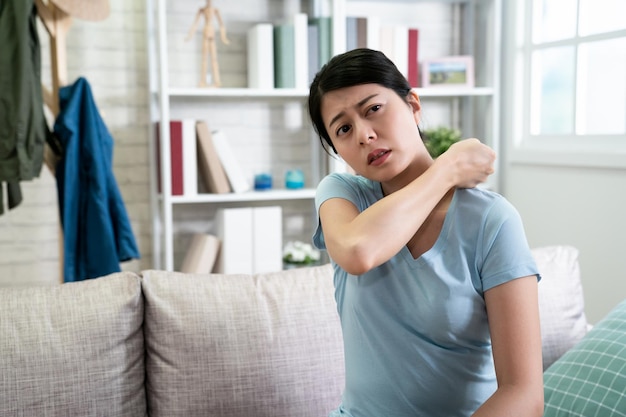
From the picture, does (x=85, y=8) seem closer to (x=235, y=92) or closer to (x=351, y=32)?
(x=235, y=92)

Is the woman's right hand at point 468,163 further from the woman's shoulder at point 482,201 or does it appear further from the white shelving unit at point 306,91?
the white shelving unit at point 306,91

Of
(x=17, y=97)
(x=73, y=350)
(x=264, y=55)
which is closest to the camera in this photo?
(x=73, y=350)

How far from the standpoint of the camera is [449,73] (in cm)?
363

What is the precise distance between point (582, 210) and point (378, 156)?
2.08m

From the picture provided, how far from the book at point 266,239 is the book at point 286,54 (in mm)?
593

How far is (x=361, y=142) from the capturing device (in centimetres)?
126

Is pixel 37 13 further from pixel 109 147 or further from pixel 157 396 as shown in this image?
pixel 157 396

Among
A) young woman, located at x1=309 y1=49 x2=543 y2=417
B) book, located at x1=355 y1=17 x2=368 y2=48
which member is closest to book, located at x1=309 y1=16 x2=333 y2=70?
book, located at x1=355 y1=17 x2=368 y2=48

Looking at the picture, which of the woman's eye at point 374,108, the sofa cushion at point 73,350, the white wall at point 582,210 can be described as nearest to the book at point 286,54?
the white wall at point 582,210

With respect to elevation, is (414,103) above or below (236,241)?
above

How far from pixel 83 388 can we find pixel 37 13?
171cm

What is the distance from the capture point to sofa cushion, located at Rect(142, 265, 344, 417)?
1610 mm

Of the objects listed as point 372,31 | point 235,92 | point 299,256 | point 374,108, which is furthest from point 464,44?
point 374,108

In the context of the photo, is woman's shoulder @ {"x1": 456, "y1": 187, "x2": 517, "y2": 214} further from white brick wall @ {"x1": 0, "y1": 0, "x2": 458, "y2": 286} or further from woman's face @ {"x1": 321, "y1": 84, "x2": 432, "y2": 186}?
white brick wall @ {"x1": 0, "y1": 0, "x2": 458, "y2": 286}
